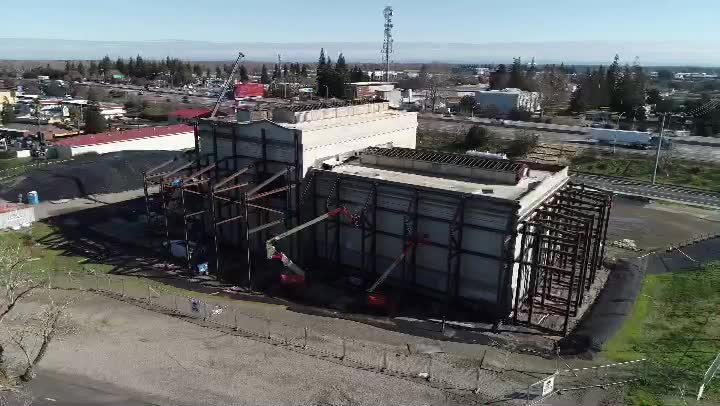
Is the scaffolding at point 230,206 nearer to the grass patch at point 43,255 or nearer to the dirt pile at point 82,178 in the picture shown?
the grass patch at point 43,255

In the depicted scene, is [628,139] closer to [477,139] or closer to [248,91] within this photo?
[477,139]

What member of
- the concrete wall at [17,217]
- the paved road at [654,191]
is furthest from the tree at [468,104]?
the concrete wall at [17,217]

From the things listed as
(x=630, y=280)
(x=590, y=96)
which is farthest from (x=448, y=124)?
(x=630, y=280)

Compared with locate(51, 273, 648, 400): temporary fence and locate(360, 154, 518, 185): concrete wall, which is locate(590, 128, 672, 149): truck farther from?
locate(51, 273, 648, 400): temporary fence

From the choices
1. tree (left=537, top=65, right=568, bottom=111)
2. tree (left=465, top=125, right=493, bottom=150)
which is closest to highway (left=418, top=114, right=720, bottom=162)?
tree (left=465, top=125, right=493, bottom=150)

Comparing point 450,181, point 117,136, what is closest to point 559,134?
point 450,181

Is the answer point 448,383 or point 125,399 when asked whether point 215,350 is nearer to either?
point 125,399
